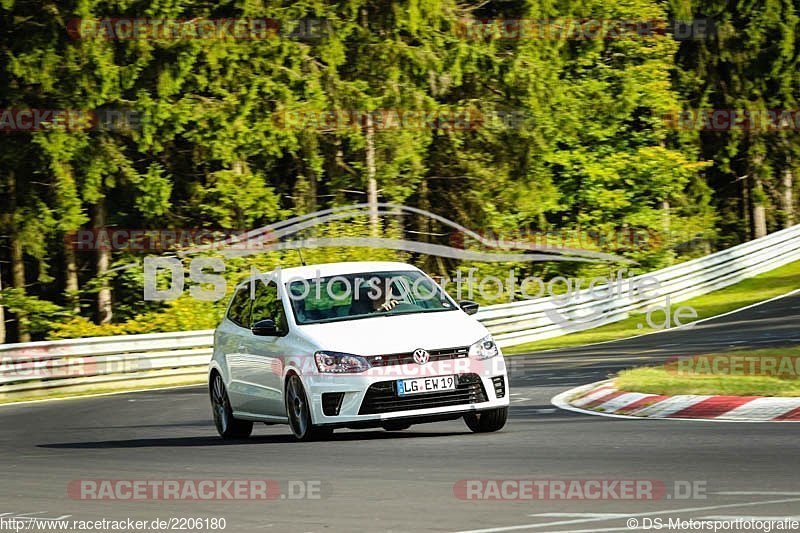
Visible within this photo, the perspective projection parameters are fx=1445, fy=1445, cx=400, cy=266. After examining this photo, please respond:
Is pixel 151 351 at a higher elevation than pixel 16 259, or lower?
lower

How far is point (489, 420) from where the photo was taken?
1273 cm

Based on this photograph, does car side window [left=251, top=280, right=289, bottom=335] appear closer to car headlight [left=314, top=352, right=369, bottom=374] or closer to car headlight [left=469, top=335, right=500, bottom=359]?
car headlight [left=314, top=352, right=369, bottom=374]

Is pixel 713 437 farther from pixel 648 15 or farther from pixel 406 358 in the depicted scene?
pixel 648 15

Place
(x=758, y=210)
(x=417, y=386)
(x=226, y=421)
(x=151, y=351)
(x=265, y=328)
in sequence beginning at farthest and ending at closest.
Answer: (x=758, y=210), (x=151, y=351), (x=226, y=421), (x=265, y=328), (x=417, y=386)

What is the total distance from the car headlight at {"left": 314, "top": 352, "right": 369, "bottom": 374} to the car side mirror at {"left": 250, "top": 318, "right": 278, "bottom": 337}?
3.12 ft

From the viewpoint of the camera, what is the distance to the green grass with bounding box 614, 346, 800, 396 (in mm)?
14336

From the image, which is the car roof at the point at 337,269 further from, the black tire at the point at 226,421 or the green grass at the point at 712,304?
the green grass at the point at 712,304

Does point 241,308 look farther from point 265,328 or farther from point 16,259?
point 16,259

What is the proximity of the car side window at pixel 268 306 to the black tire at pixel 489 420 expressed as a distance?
6.23 ft

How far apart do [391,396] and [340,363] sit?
1.68 feet

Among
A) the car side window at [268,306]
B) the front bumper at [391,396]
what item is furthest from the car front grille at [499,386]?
the car side window at [268,306]

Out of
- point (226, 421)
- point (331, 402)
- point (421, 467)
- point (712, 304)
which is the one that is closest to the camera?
point (421, 467)

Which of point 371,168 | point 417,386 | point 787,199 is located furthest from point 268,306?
point 787,199

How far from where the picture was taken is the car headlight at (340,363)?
39.7ft
